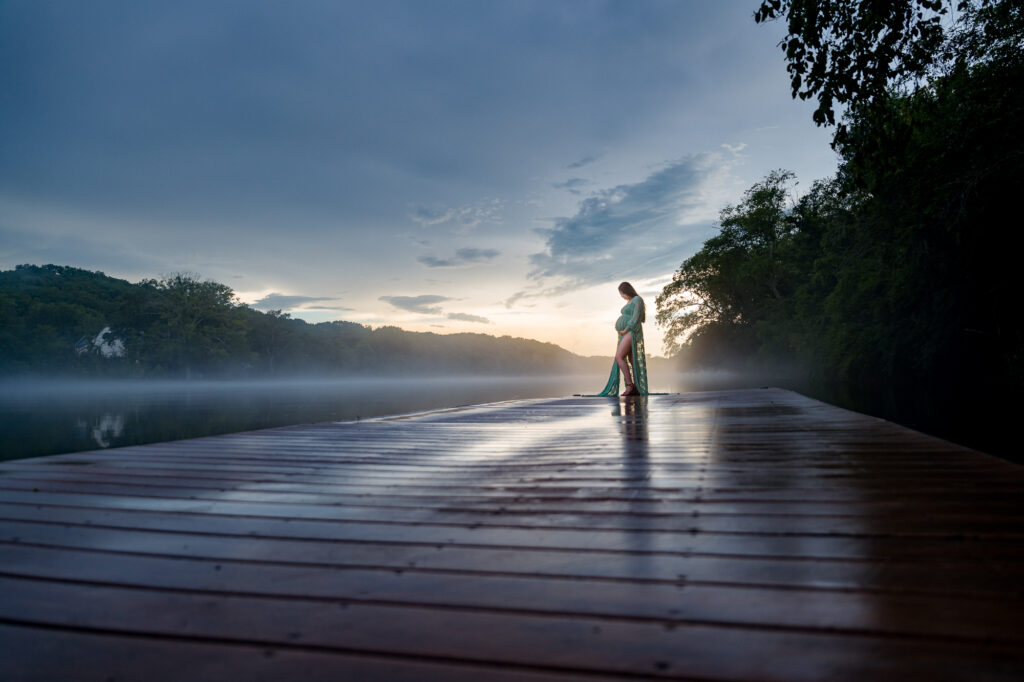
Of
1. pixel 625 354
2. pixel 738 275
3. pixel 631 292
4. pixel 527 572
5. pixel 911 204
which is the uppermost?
pixel 738 275

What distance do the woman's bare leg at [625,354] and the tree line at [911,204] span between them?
4.16 m

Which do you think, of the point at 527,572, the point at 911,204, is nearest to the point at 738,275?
the point at 911,204

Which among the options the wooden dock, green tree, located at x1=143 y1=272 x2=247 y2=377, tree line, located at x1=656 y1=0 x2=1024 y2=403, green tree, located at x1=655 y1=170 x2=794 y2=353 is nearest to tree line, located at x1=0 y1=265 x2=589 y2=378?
green tree, located at x1=143 y1=272 x2=247 y2=377

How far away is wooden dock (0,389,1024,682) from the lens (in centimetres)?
100

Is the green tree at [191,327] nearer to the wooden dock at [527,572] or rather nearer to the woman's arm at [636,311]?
the woman's arm at [636,311]

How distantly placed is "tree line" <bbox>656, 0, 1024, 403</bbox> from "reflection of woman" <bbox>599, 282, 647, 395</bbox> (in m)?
3.68

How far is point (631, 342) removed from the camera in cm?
976

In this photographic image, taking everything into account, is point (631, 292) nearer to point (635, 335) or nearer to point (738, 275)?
point (635, 335)

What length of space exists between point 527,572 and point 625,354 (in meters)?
8.80

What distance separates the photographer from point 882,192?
14555 mm

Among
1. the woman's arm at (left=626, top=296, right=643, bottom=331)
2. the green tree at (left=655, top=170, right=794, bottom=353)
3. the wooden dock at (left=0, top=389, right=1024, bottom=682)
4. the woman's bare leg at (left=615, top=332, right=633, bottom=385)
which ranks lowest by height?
the wooden dock at (left=0, top=389, right=1024, bottom=682)

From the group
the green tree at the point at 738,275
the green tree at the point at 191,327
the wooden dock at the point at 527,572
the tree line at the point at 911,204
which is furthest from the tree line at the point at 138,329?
the wooden dock at the point at 527,572

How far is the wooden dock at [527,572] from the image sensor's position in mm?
998

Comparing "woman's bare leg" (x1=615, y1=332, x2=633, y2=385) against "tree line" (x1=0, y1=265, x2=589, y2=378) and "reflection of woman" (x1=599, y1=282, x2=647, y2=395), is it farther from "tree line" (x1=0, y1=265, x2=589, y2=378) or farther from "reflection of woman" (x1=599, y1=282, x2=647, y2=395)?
"tree line" (x1=0, y1=265, x2=589, y2=378)
